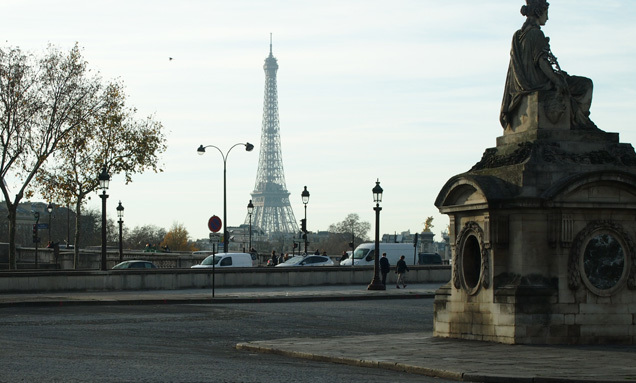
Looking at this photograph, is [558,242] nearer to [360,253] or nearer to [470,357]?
[470,357]

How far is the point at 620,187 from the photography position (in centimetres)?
1870

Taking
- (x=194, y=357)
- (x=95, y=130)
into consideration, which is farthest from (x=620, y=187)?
(x=95, y=130)

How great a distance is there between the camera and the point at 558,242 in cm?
1834

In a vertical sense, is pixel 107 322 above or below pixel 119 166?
below

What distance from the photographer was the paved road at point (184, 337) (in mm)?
14164

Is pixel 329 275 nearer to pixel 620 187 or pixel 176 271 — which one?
pixel 176 271

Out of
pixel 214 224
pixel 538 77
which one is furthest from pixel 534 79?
pixel 214 224

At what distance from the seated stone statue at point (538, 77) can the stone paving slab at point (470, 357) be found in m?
4.47

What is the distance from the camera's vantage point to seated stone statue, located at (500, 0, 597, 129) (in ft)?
63.4

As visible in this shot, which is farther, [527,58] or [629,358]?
[527,58]

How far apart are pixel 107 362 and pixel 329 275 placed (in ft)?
105

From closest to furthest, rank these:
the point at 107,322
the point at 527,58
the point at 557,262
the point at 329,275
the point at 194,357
Result: the point at 194,357
the point at 557,262
the point at 527,58
the point at 107,322
the point at 329,275

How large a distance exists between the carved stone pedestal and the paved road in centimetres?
238

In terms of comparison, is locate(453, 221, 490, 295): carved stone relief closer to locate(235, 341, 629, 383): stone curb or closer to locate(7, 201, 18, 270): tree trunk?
locate(235, 341, 629, 383): stone curb
